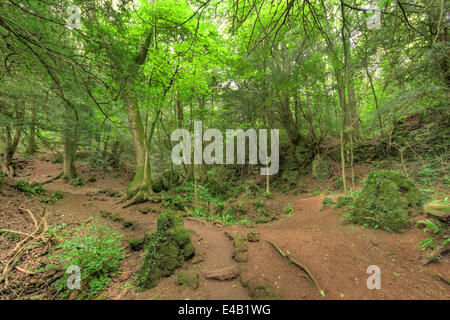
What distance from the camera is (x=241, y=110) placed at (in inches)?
468

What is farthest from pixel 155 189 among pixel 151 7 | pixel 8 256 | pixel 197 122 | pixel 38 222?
pixel 151 7

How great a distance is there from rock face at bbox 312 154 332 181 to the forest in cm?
9

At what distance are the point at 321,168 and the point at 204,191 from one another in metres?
7.98

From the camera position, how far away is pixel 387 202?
13.4 feet

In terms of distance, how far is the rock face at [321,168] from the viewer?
432 inches

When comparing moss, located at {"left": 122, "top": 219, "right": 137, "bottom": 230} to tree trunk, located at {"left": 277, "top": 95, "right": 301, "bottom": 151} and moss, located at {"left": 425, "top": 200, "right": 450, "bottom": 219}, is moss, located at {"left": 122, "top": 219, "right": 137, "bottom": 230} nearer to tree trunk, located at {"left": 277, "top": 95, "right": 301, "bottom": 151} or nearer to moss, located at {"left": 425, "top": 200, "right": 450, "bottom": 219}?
moss, located at {"left": 425, "top": 200, "right": 450, "bottom": 219}

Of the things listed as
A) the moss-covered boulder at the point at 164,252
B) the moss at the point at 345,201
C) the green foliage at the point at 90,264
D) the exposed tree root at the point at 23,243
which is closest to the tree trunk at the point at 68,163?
the exposed tree root at the point at 23,243

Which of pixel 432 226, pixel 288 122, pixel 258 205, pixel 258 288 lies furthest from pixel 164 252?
pixel 288 122

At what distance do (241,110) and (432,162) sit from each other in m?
9.31

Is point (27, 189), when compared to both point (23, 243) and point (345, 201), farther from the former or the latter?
point (345, 201)

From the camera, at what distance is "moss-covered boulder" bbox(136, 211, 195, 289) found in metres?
3.07

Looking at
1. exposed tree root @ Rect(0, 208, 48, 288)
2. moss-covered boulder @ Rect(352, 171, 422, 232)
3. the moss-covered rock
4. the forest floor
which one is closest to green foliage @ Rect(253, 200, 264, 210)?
→ the forest floor
